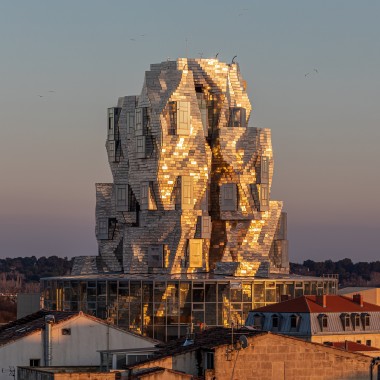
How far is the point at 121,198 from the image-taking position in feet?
475

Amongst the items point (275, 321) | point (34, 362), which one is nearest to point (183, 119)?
point (275, 321)

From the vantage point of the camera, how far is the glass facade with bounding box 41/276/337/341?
137750 millimetres

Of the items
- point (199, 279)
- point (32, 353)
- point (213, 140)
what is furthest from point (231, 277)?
point (32, 353)

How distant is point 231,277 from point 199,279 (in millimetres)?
3458

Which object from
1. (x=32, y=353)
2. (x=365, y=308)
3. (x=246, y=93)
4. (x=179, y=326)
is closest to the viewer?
(x=32, y=353)

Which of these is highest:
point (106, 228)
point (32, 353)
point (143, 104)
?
point (143, 104)

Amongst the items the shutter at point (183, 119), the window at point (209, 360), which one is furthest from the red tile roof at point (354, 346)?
the window at point (209, 360)

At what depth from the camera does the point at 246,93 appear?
5773 inches

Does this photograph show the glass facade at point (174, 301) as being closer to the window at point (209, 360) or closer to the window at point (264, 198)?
the window at point (264, 198)

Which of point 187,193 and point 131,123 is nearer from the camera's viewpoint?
point 187,193

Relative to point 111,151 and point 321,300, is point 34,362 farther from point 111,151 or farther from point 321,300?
point 111,151

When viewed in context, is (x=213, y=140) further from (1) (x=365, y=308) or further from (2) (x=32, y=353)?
(2) (x=32, y=353)

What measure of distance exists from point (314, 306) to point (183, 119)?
22817mm

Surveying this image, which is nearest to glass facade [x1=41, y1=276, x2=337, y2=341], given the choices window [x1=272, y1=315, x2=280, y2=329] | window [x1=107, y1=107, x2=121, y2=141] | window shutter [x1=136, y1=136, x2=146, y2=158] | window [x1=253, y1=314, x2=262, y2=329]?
window [x1=253, y1=314, x2=262, y2=329]
